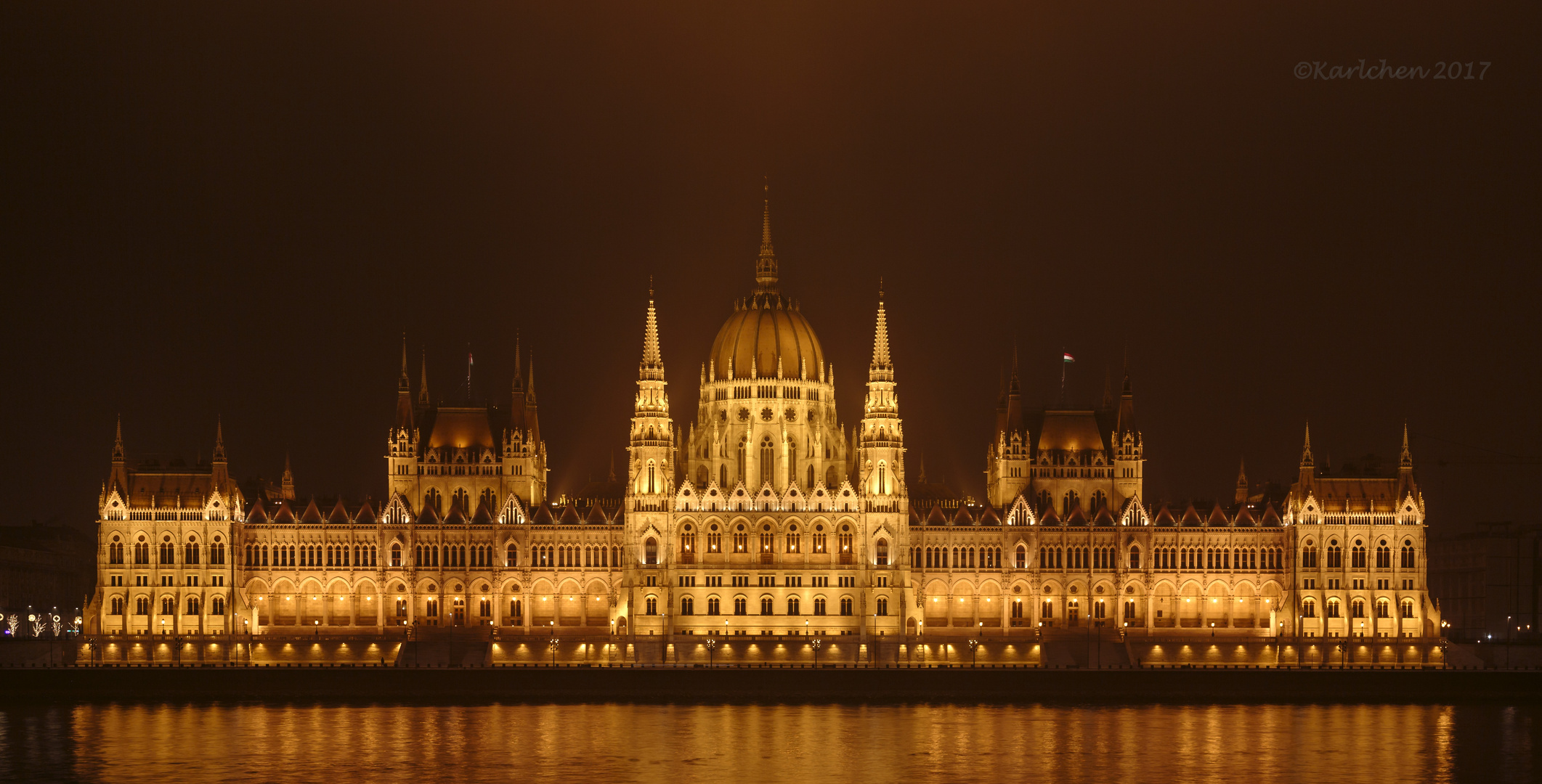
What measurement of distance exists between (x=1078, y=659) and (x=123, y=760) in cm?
6770

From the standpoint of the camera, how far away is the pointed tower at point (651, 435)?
172875mm

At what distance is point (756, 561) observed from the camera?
17212 centimetres

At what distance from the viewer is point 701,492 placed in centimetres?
17300

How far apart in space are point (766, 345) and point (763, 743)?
58.8 m

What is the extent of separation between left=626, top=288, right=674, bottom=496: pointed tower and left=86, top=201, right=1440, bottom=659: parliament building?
0.17m

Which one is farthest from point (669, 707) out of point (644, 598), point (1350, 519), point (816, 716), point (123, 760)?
point (1350, 519)

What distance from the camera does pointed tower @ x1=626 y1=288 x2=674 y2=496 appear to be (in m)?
173

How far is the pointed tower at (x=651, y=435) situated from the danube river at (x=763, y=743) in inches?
1023

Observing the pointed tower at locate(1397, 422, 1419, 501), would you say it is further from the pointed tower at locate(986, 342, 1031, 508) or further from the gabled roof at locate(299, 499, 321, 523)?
the gabled roof at locate(299, 499, 321, 523)

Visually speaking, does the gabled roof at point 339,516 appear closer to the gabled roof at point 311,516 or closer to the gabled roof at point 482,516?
the gabled roof at point 311,516

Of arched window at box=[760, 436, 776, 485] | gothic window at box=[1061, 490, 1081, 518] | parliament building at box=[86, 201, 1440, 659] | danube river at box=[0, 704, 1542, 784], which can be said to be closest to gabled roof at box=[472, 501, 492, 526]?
parliament building at box=[86, 201, 1440, 659]

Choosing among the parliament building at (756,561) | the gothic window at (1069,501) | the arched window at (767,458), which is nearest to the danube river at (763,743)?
the parliament building at (756,561)

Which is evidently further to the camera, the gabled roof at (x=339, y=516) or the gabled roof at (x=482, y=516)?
the gabled roof at (x=482, y=516)

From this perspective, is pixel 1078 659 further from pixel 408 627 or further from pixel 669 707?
pixel 408 627
